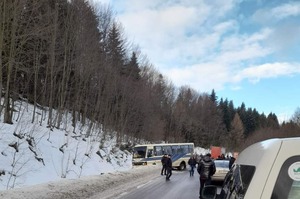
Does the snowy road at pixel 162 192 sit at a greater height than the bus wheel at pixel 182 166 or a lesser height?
lesser

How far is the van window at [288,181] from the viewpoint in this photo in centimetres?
234

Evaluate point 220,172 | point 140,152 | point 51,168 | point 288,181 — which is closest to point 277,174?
point 288,181

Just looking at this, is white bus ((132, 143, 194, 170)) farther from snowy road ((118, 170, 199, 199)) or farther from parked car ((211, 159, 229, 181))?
snowy road ((118, 170, 199, 199))

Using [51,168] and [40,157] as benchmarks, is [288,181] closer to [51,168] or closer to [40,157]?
[51,168]

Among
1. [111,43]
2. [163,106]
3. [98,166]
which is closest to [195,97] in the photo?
[163,106]

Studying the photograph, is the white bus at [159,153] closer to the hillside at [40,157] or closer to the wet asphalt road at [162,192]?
the hillside at [40,157]

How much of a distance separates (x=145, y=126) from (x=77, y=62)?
3467 centimetres

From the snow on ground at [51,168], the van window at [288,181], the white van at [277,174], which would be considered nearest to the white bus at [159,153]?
the snow on ground at [51,168]

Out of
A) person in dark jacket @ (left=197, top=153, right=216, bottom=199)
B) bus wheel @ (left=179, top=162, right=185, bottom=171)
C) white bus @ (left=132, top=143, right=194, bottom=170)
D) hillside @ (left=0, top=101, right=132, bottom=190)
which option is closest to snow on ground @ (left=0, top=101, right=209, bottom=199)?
hillside @ (left=0, top=101, right=132, bottom=190)

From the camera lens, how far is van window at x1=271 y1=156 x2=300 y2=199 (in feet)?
7.68

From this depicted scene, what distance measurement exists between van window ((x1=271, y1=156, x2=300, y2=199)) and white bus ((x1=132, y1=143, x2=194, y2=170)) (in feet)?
140

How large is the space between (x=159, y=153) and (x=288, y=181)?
4538cm

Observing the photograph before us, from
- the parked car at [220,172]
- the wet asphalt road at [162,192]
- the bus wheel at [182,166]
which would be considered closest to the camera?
the wet asphalt road at [162,192]

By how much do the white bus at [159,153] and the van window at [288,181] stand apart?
42777 millimetres
